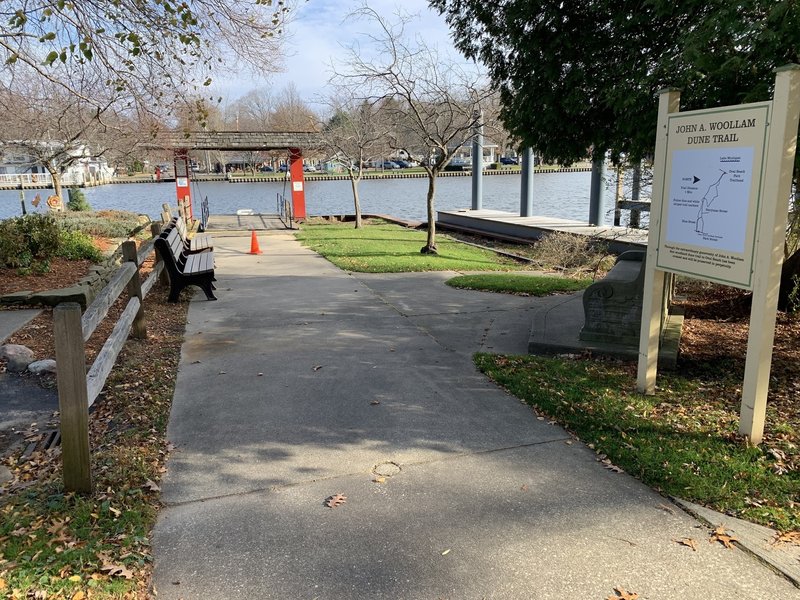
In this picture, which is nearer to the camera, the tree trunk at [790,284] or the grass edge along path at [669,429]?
the grass edge along path at [669,429]

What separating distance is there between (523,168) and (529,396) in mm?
20388

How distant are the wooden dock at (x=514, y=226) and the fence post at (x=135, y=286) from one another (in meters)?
11.8

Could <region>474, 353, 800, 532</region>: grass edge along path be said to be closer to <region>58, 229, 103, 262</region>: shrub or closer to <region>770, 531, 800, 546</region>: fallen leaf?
<region>770, 531, 800, 546</region>: fallen leaf

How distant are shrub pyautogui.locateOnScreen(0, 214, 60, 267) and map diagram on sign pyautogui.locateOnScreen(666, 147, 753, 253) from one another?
9681 mm

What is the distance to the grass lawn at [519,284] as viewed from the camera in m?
10.2

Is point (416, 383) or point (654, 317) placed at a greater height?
point (654, 317)

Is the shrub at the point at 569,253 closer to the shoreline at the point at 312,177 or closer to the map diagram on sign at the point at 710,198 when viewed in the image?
the map diagram on sign at the point at 710,198

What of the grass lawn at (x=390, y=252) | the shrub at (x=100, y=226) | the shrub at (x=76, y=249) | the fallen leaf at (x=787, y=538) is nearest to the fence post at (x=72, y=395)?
the fallen leaf at (x=787, y=538)

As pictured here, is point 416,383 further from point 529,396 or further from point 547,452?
point 547,452

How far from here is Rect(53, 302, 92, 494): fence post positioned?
3277mm

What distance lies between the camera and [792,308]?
750cm

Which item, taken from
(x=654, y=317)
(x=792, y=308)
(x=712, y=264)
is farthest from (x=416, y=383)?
(x=792, y=308)

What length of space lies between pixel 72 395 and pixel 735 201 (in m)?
4.30

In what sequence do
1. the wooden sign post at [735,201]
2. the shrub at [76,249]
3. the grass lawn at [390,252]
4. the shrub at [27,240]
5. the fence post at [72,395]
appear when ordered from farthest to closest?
1. the grass lawn at [390,252]
2. the shrub at [76,249]
3. the shrub at [27,240]
4. the wooden sign post at [735,201]
5. the fence post at [72,395]
